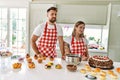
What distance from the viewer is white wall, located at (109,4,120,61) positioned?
332 centimetres

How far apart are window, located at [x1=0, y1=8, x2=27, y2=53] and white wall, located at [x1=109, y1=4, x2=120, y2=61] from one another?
6.82 ft

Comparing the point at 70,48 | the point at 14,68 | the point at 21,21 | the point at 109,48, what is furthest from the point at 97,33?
the point at 14,68

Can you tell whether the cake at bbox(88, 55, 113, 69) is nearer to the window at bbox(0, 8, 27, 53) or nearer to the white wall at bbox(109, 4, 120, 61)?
the white wall at bbox(109, 4, 120, 61)

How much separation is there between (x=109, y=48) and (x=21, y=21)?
2.23 meters

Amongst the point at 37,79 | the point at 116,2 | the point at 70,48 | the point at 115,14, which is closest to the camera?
the point at 37,79

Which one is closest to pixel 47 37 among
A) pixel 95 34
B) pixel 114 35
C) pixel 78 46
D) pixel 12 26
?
pixel 78 46

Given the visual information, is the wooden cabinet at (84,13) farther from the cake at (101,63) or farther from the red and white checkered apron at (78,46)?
the cake at (101,63)

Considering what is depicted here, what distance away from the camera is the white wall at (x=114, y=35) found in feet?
10.9

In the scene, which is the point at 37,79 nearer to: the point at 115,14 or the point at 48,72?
the point at 48,72

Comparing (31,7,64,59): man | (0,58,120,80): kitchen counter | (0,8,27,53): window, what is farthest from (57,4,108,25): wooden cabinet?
(0,58,120,80): kitchen counter

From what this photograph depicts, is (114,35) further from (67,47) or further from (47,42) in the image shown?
(47,42)

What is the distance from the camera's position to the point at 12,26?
4422mm

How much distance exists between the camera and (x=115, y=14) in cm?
332

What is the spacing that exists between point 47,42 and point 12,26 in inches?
87.6
